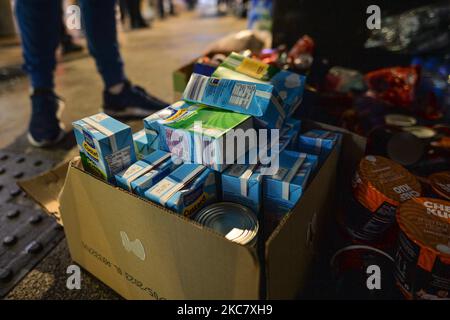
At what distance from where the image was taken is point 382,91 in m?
1.23

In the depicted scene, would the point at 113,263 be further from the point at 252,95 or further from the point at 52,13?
the point at 52,13

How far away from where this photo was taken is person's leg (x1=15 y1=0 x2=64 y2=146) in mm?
1247

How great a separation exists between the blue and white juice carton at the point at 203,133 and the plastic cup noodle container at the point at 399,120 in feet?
2.02

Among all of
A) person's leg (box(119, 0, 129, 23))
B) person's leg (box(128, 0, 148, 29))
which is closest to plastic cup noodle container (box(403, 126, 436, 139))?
person's leg (box(128, 0, 148, 29))

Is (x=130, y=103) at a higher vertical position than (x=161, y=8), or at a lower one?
lower

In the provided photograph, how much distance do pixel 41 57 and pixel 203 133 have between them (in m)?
1.03

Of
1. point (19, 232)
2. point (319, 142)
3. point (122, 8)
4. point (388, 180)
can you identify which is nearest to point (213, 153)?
point (319, 142)

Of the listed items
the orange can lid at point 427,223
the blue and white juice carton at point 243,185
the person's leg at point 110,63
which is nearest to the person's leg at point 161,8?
the person's leg at point 110,63

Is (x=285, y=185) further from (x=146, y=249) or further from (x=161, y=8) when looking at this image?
(x=161, y=8)

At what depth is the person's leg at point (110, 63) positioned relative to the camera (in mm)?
1415

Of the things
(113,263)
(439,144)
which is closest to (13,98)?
(113,263)

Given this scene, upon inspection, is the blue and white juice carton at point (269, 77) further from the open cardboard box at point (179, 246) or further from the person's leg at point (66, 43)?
the person's leg at point (66, 43)

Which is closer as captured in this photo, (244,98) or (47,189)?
(244,98)

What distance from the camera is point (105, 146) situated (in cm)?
67
